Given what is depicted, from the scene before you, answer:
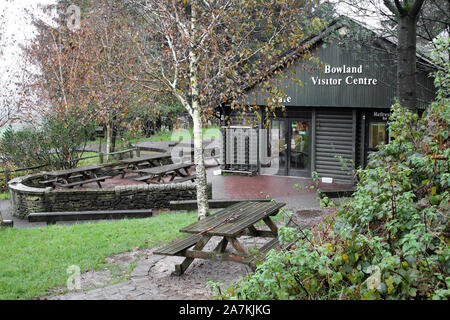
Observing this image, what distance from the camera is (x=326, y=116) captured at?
18.7m

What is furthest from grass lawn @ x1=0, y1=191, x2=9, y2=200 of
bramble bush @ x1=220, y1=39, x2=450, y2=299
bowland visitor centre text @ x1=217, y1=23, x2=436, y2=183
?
Result: bramble bush @ x1=220, y1=39, x2=450, y2=299

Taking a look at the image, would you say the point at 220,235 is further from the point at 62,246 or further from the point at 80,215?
the point at 80,215

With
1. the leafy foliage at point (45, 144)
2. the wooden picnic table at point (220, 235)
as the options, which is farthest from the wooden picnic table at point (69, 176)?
the wooden picnic table at point (220, 235)

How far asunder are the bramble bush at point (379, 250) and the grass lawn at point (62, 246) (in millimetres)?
3668

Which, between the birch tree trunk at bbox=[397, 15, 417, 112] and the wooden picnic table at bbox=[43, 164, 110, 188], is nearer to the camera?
the birch tree trunk at bbox=[397, 15, 417, 112]

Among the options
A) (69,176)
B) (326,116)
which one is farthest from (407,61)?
(69,176)

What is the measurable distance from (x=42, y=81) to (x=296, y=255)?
23332 mm

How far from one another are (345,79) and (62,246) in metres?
12.3

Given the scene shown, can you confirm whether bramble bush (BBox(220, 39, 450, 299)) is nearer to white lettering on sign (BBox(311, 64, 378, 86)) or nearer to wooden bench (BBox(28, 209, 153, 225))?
wooden bench (BBox(28, 209, 153, 225))

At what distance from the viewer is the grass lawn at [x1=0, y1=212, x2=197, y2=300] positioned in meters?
6.86

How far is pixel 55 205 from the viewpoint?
13.2 metres

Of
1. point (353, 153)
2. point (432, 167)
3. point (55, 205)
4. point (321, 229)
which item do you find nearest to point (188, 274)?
point (321, 229)

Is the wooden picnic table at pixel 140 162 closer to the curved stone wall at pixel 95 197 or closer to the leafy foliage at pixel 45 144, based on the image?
the leafy foliage at pixel 45 144

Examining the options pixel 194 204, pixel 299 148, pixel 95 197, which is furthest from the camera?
pixel 299 148
